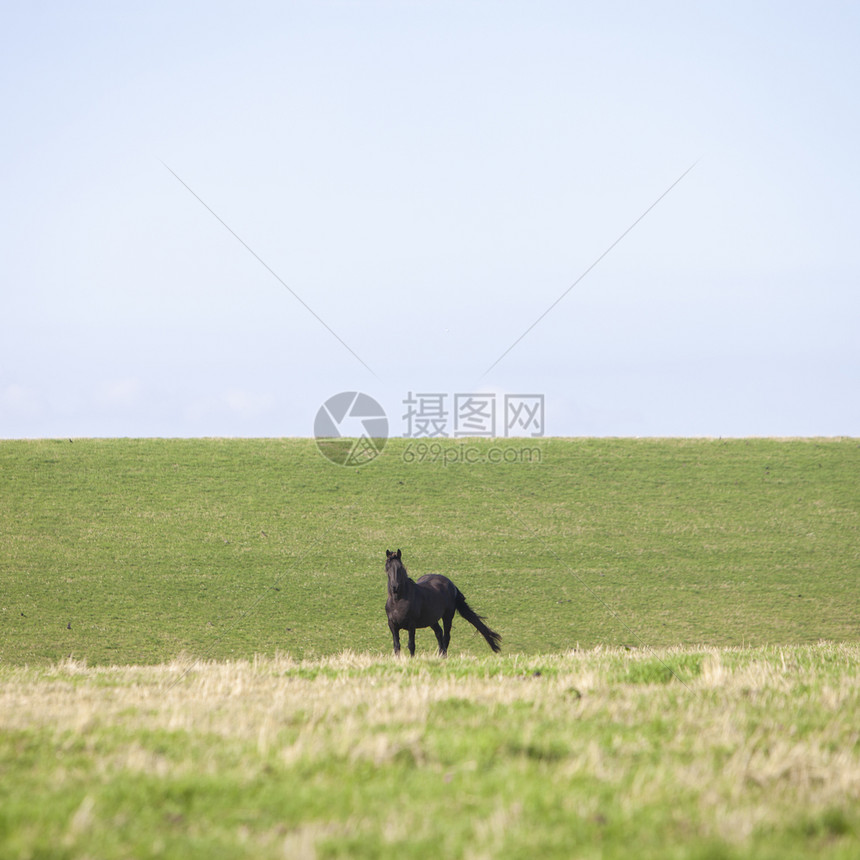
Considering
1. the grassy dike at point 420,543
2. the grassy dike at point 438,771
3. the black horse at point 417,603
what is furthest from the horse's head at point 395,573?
the grassy dike at point 420,543

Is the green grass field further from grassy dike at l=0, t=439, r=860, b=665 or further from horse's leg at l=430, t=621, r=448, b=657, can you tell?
horse's leg at l=430, t=621, r=448, b=657

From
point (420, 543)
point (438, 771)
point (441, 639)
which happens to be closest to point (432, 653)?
point (441, 639)

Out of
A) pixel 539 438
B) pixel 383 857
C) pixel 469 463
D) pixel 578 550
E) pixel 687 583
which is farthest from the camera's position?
pixel 539 438

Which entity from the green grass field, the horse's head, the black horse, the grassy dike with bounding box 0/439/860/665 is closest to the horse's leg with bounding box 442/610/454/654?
the black horse

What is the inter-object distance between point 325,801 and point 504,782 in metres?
1.30

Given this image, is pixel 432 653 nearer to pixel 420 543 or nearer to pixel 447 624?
pixel 447 624

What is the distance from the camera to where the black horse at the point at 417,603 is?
1669cm

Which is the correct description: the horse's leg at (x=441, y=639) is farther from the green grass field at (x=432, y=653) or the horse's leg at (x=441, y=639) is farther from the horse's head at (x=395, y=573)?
the green grass field at (x=432, y=653)

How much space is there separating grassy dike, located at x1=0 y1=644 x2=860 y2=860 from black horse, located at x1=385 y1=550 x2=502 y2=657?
6.80 m

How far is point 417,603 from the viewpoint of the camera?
57.5 feet

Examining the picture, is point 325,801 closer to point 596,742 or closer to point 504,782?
point 504,782

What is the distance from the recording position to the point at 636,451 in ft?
151

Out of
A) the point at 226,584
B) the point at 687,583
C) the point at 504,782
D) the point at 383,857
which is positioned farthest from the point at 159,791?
the point at 687,583

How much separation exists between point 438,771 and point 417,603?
1172 centimetres
